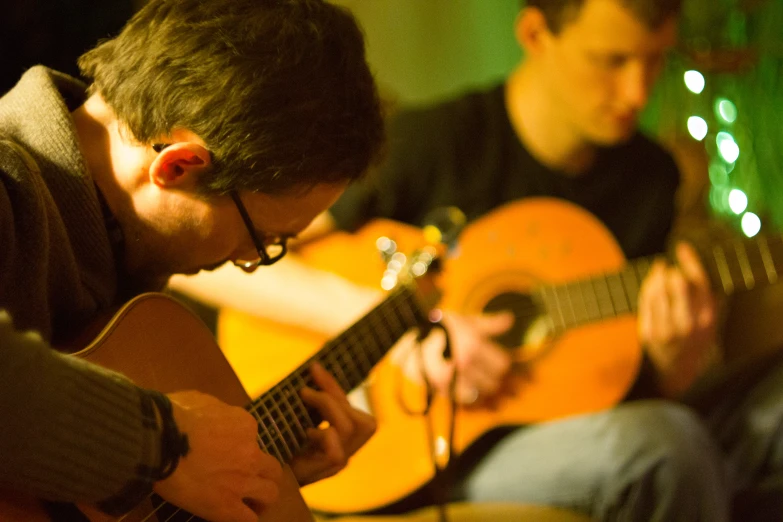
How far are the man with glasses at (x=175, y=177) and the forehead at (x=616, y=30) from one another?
2.48ft

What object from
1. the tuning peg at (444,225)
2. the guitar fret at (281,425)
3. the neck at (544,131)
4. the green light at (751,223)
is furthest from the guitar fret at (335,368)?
the green light at (751,223)

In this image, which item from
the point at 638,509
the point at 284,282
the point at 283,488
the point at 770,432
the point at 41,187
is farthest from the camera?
the point at 770,432

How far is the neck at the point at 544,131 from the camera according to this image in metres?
1.49

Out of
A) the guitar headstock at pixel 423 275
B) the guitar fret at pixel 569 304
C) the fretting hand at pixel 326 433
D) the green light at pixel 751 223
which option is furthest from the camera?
the green light at pixel 751 223

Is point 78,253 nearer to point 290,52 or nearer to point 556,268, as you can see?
point 290,52

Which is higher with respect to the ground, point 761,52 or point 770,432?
point 761,52

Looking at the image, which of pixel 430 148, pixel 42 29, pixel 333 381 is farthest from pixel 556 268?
pixel 42 29

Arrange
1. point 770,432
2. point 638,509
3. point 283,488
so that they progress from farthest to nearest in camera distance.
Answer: point 770,432 → point 638,509 → point 283,488

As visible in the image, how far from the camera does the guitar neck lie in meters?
0.78

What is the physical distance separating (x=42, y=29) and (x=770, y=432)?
4.93 ft

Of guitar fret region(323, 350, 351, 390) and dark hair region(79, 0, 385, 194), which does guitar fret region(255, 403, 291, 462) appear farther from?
dark hair region(79, 0, 385, 194)

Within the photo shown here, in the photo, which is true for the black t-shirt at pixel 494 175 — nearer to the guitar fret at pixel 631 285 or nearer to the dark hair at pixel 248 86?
the guitar fret at pixel 631 285

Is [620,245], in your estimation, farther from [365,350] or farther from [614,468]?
[365,350]

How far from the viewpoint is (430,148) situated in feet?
4.78
